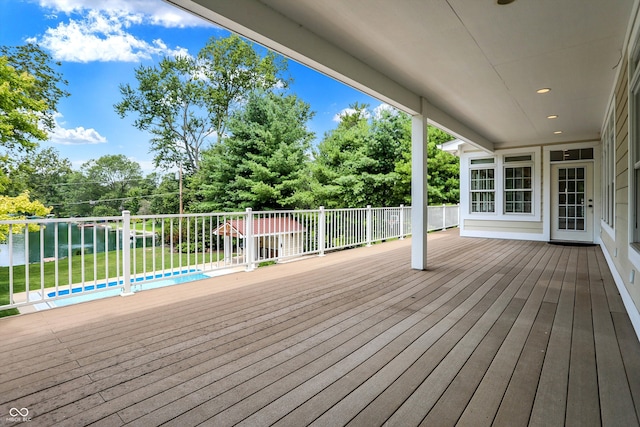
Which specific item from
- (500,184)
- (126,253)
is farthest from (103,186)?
(500,184)

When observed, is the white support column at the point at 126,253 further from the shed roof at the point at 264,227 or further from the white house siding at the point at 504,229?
the white house siding at the point at 504,229

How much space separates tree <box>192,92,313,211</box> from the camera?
14711 millimetres

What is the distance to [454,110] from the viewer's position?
18.6 ft

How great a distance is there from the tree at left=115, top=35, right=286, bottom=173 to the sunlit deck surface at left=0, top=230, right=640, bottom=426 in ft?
64.5

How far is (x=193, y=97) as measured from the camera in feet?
70.4

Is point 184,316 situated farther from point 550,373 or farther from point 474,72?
point 474,72

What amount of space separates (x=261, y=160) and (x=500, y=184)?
987 cm

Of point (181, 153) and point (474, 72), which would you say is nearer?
point (474, 72)

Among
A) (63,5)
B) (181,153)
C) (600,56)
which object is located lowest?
(600,56)

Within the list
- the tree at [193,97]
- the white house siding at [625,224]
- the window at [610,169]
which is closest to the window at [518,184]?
the window at [610,169]

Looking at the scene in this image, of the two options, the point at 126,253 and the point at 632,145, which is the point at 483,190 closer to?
the point at 632,145

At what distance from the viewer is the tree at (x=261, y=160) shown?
14.7m

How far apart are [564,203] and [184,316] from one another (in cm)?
887

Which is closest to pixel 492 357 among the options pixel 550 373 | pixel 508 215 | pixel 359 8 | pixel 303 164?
pixel 550 373
